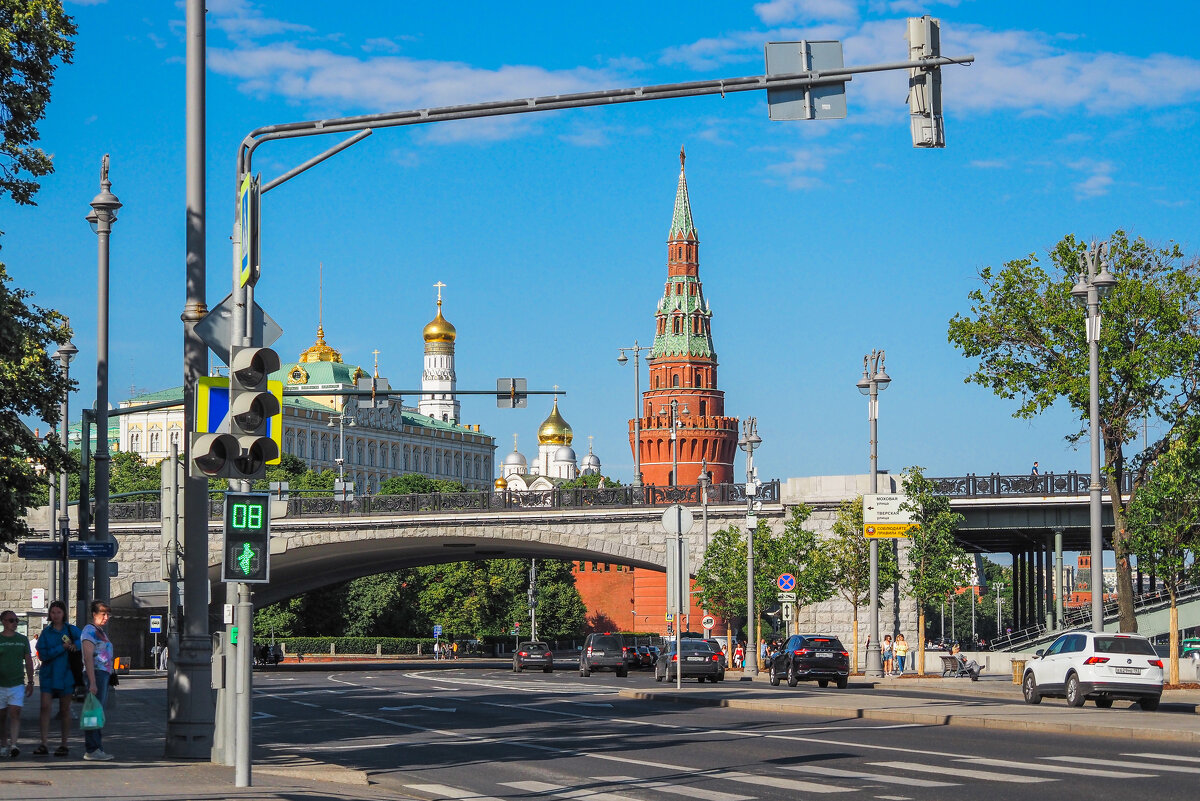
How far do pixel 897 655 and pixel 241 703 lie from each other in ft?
131

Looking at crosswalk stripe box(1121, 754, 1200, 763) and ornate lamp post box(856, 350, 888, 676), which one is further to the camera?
ornate lamp post box(856, 350, 888, 676)

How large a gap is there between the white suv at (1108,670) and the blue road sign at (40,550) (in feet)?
59.8

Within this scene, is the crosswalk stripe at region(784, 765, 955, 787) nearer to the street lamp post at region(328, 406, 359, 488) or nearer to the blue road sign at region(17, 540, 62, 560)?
the blue road sign at region(17, 540, 62, 560)

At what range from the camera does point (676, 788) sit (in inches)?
584

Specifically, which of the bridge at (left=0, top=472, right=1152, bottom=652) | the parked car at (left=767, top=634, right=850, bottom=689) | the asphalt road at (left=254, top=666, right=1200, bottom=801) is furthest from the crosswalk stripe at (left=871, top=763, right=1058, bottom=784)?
the bridge at (left=0, top=472, right=1152, bottom=652)

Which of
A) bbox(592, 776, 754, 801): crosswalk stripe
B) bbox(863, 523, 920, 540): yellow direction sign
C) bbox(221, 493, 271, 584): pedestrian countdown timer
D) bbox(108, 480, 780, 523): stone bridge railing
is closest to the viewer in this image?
bbox(221, 493, 271, 584): pedestrian countdown timer

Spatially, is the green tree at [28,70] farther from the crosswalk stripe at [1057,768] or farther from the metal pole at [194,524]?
the crosswalk stripe at [1057,768]

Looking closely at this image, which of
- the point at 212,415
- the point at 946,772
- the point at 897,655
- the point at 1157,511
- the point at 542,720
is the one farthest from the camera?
the point at 897,655

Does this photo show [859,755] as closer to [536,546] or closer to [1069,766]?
[1069,766]

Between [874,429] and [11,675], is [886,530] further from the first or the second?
[11,675]

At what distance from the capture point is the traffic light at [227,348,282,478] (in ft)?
42.9

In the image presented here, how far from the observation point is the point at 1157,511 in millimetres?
40562

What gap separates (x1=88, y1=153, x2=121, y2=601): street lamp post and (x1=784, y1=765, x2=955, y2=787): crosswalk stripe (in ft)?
50.5

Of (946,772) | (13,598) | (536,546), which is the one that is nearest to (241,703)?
(946,772)
